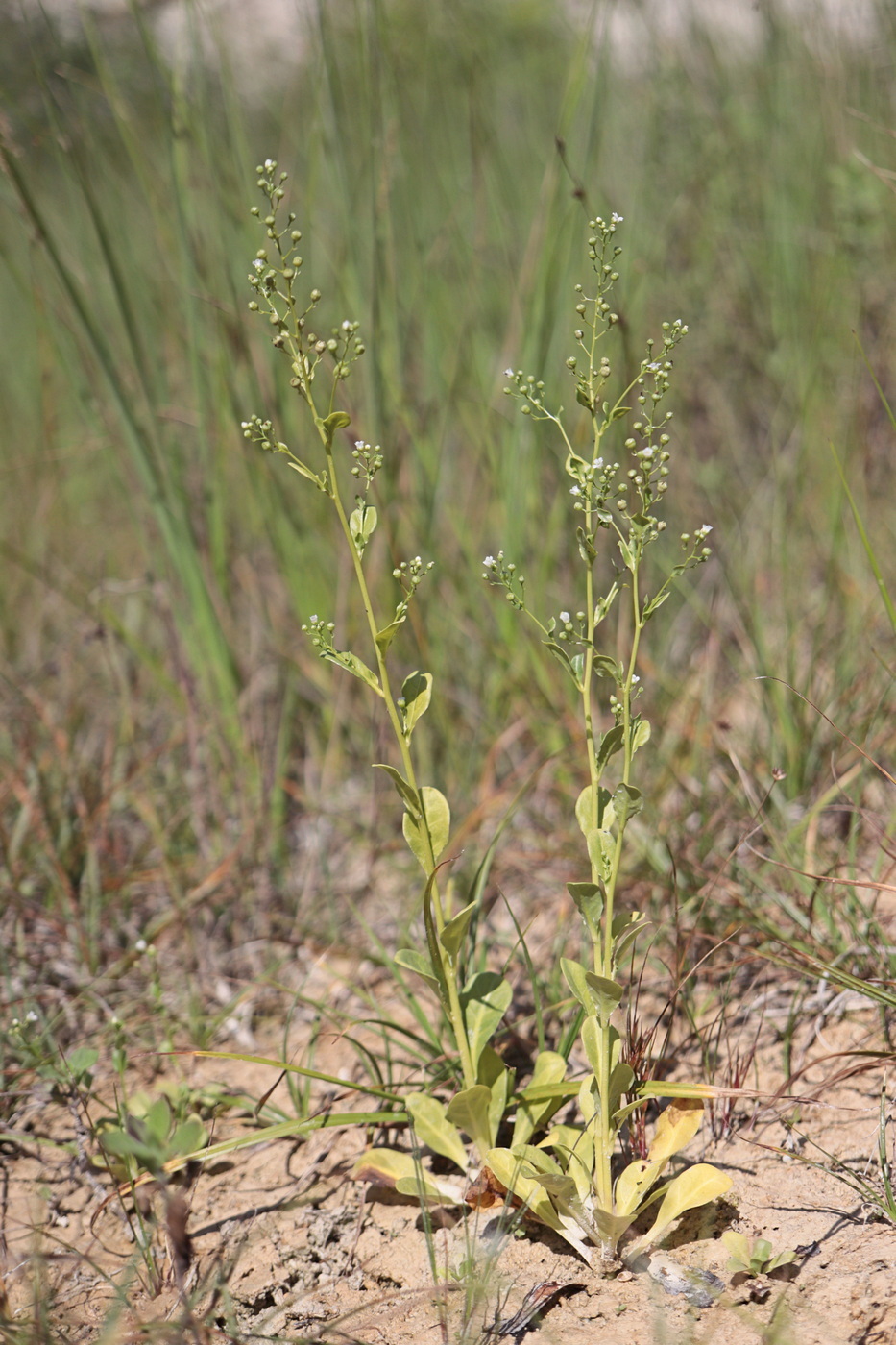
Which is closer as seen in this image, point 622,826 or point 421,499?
point 622,826

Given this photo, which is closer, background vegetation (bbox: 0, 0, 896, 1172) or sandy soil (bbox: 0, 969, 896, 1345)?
sandy soil (bbox: 0, 969, 896, 1345)

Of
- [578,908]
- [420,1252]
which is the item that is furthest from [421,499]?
[420,1252]

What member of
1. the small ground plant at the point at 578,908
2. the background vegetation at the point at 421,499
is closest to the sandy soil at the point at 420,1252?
the small ground plant at the point at 578,908

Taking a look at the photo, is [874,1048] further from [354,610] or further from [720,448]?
[720,448]

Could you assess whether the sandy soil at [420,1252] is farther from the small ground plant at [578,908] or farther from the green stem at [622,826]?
the green stem at [622,826]

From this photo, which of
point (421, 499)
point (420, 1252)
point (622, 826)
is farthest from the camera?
point (421, 499)

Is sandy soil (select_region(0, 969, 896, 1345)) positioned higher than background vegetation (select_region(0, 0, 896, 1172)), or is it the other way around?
background vegetation (select_region(0, 0, 896, 1172))

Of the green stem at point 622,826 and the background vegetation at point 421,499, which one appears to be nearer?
the green stem at point 622,826

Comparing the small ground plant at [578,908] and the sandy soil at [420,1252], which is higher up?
the small ground plant at [578,908]

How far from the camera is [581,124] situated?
2.98m

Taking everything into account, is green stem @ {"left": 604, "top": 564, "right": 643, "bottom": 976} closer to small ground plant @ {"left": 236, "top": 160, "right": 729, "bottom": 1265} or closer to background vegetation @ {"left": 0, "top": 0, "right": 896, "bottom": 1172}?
small ground plant @ {"left": 236, "top": 160, "right": 729, "bottom": 1265}

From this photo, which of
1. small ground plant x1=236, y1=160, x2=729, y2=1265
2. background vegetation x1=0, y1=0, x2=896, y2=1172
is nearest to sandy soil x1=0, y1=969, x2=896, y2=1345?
small ground plant x1=236, y1=160, x2=729, y2=1265

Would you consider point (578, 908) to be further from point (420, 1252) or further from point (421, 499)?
point (421, 499)

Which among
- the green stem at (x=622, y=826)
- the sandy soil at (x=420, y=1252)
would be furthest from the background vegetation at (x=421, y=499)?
the green stem at (x=622, y=826)
